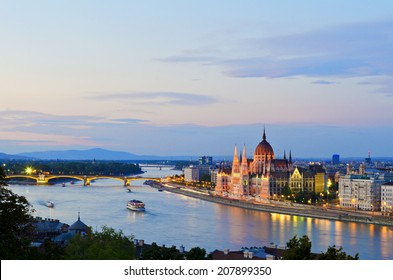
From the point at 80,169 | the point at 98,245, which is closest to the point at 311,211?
the point at 98,245

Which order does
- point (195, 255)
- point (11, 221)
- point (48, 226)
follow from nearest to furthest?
point (11, 221) → point (195, 255) → point (48, 226)

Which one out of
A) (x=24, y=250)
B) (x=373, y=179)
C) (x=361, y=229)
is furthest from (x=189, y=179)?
(x=24, y=250)

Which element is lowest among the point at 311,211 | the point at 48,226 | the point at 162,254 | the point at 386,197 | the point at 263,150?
the point at 311,211

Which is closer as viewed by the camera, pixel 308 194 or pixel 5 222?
pixel 5 222

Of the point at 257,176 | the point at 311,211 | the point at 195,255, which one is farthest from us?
the point at 257,176

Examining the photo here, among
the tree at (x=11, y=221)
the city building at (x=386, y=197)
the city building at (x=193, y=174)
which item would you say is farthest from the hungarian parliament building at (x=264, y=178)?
the tree at (x=11, y=221)

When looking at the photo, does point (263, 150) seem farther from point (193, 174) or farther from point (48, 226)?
point (48, 226)
